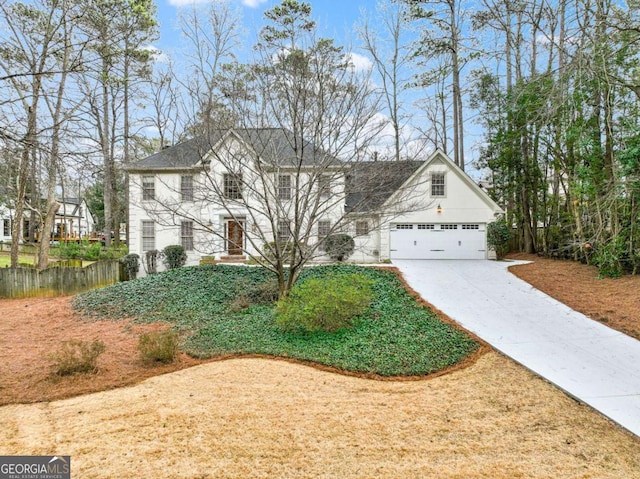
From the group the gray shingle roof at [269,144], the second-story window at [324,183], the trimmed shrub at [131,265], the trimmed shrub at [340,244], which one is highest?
the gray shingle roof at [269,144]

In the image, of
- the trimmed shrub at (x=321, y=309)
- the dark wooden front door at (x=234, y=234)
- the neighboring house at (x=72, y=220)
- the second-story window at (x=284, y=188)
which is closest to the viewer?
the trimmed shrub at (x=321, y=309)

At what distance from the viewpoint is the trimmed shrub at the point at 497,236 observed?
49.2 feet

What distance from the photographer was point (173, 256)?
1541 cm

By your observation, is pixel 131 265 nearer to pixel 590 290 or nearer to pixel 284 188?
pixel 284 188

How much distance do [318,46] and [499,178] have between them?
43.1ft

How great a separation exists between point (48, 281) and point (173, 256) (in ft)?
14.7

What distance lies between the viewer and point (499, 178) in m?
17.5

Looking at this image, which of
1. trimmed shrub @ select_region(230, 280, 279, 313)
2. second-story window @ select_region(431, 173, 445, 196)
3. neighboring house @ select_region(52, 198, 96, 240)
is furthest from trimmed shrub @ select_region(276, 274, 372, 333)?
neighboring house @ select_region(52, 198, 96, 240)

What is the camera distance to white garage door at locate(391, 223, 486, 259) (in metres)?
15.5

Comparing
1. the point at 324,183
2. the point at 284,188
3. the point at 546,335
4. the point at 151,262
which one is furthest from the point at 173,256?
the point at 546,335

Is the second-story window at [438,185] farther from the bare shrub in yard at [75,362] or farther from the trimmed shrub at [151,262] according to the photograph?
the bare shrub in yard at [75,362]

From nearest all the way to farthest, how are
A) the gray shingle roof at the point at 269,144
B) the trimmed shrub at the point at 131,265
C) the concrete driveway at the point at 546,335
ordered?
1. the concrete driveway at the point at 546,335
2. the gray shingle roof at the point at 269,144
3. the trimmed shrub at the point at 131,265

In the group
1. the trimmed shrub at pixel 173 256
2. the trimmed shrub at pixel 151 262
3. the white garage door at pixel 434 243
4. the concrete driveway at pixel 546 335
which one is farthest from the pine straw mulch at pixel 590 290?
the trimmed shrub at pixel 151 262

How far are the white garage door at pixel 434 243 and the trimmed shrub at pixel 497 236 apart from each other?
0.33 metres
